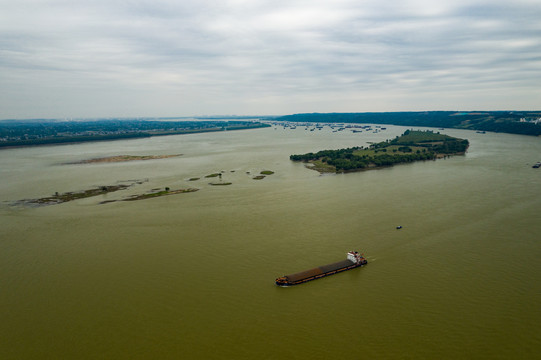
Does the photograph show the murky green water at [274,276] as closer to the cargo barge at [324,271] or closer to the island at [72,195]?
the cargo barge at [324,271]

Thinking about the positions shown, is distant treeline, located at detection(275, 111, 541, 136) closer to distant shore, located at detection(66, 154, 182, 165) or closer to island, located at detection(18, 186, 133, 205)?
distant shore, located at detection(66, 154, 182, 165)

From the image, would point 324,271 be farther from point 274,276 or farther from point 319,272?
point 274,276

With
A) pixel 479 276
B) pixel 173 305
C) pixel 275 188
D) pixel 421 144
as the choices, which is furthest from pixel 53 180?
pixel 421 144

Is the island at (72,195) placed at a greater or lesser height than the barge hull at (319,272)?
greater

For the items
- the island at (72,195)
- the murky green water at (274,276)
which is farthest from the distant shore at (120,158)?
the murky green water at (274,276)

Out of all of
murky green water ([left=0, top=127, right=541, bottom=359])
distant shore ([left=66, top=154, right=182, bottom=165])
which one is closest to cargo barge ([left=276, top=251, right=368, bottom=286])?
murky green water ([left=0, top=127, right=541, bottom=359])
